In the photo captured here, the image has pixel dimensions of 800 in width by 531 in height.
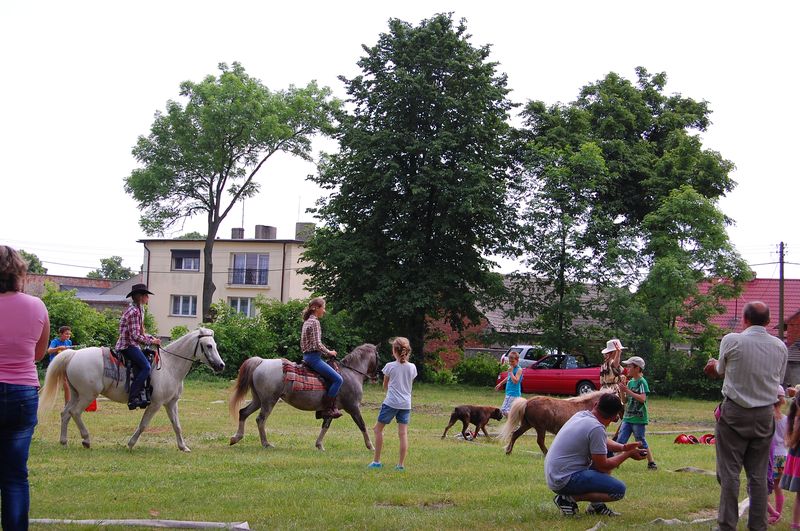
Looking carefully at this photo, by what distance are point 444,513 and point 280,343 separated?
26.0 metres

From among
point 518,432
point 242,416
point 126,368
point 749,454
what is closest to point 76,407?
point 126,368

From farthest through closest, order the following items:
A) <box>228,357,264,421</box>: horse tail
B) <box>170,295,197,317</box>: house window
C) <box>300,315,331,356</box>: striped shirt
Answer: <box>170,295,197,317</box>: house window → <box>228,357,264,421</box>: horse tail → <box>300,315,331,356</box>: striped shirt

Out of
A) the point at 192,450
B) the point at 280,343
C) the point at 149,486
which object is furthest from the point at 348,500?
the point at 280,343

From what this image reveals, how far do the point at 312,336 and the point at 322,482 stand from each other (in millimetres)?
3583

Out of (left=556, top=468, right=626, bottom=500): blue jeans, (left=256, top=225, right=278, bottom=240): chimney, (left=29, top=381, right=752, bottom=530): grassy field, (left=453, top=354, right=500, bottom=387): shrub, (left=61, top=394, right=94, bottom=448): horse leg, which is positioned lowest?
(left=453, top=354, right=500, bottom=387): shrub

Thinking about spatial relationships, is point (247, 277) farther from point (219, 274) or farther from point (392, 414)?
point (392, 414)

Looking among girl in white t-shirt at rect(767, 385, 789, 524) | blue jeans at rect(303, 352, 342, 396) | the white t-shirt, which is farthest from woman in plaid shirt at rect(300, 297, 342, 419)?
girl in white t-shirt at rect(767, 385, 789, 524)

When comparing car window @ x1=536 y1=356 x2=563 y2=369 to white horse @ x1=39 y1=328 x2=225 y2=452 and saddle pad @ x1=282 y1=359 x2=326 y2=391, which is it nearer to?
saddle pad @ x1=282 y1=359 x2=326 y2=391

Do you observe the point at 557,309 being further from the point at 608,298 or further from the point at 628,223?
the point at 628,223

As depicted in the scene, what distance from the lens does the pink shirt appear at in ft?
18.3

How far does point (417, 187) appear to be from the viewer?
3353 cm

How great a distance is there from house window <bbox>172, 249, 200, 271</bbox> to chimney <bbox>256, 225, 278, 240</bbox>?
17.5 feet

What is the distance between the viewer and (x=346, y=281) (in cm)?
3538

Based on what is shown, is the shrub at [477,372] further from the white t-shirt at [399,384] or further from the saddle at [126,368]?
the white t-shirt at [399,384]
